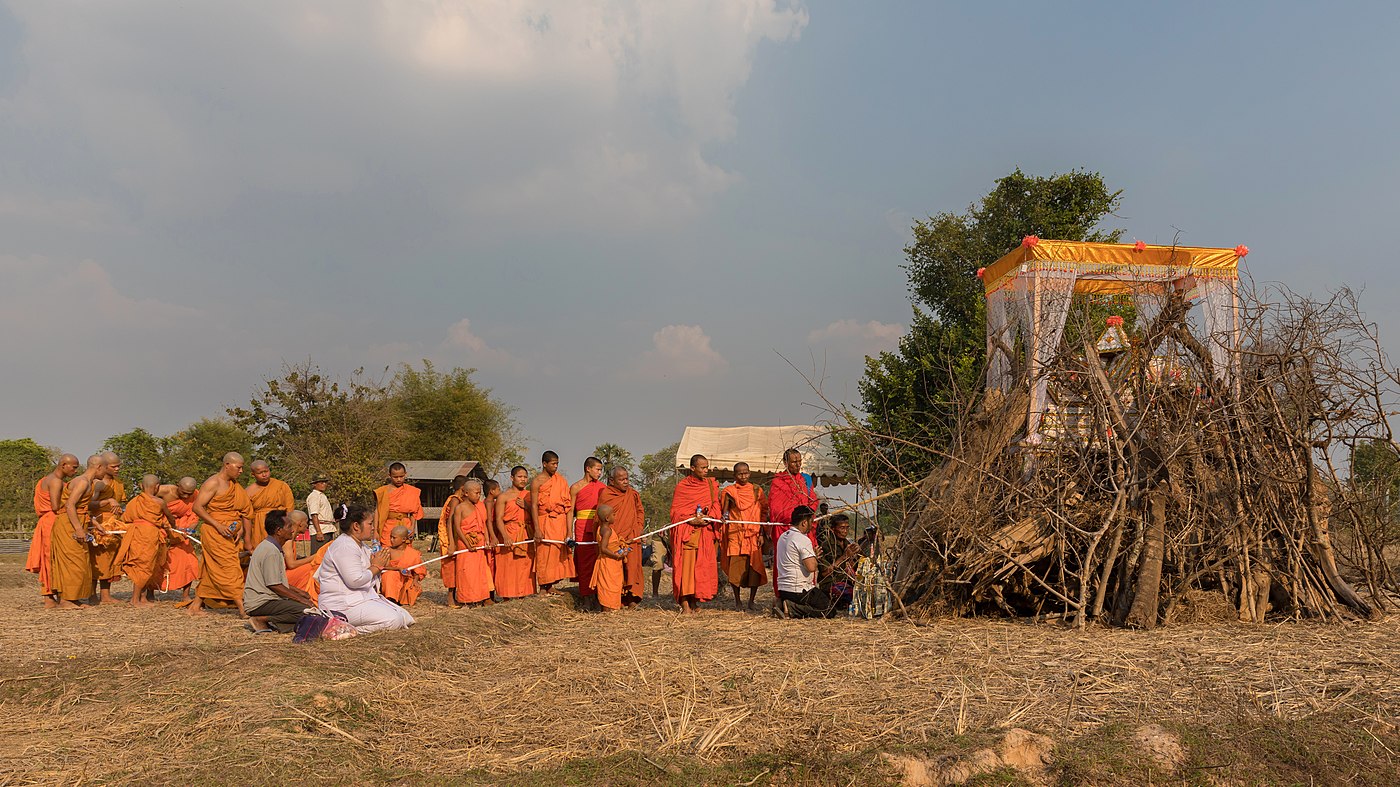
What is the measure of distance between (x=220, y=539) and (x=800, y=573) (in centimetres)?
659

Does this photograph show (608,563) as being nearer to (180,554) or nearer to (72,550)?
(180,554)

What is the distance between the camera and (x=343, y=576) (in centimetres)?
830

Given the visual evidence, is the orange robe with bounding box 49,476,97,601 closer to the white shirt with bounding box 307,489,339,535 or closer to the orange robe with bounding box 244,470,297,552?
the orange robe with bounding box 244,470,297,552

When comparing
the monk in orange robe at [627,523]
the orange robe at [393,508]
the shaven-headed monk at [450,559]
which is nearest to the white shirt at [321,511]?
the orange robe at [393,508]

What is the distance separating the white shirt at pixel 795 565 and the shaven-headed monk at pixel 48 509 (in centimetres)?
867

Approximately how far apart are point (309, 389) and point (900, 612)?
85.7 ft

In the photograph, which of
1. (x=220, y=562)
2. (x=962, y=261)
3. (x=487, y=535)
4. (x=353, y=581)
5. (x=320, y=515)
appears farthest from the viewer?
(x=962, y=261)

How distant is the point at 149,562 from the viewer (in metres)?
11.9

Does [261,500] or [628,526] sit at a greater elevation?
[261,500]

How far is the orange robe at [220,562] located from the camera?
36.1 ft

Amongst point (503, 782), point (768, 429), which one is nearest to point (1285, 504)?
point (503, 782)

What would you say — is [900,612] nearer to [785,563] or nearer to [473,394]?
[785,563]

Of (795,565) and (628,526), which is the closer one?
(795,565)

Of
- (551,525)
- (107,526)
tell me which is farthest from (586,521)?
(107,526)
